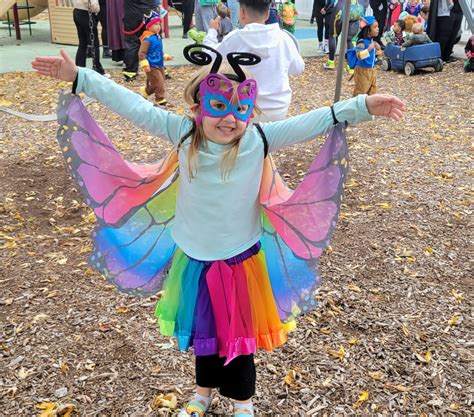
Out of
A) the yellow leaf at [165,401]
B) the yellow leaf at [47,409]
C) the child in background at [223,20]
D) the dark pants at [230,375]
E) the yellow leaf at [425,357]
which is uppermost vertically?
the child in background at [223,20]

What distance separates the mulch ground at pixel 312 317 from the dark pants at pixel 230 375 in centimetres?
25

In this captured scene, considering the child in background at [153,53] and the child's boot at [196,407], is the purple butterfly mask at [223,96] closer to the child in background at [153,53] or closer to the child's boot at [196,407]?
the child's boot at [196,407]

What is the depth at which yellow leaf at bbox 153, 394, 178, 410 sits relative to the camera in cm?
276

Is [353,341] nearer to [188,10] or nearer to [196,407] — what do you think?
[196,407]

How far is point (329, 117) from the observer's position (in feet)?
7.28

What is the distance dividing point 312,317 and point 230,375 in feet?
3.51

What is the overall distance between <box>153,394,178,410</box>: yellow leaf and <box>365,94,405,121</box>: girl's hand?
1642 millimetres

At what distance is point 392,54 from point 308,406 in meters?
9.59

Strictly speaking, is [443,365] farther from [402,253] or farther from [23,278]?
[23,278]

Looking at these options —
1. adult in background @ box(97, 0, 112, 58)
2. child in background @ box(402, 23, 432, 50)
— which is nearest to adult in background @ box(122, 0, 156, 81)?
adult in background @ box(97, 0, 112, 58)

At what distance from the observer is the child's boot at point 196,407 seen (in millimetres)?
2631

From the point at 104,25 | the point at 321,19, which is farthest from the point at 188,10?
the point at 321,19

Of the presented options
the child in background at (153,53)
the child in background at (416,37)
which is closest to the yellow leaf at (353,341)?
the child in background at (153,53)

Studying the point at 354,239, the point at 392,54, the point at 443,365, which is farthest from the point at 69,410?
the point at 392,54
